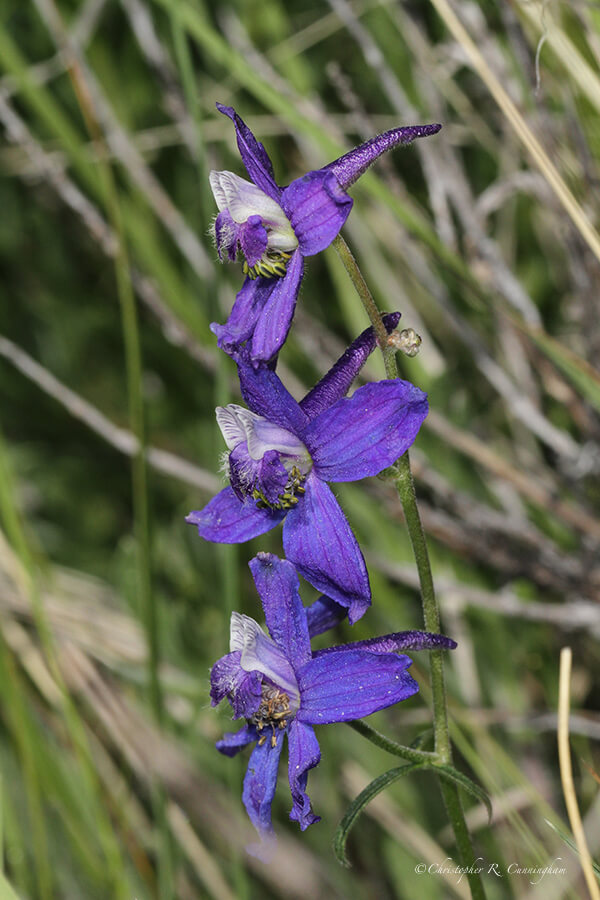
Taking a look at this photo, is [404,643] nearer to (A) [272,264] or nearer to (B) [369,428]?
(B) [369,428]

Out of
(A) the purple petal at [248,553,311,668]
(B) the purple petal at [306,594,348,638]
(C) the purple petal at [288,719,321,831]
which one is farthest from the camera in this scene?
(B) the purple petal at [306,594,348,638]

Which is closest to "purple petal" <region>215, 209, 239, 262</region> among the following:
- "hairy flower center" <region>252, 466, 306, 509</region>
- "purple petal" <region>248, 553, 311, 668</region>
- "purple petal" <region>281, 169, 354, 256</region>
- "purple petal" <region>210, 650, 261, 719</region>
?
"purple petal" <region>281, 169, 354, 256</region>

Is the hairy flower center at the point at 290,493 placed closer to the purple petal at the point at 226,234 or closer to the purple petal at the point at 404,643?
the purple petal at the point at 404,643

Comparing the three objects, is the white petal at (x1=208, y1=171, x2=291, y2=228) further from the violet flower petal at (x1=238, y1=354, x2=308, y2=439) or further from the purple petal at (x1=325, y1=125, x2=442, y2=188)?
the violet flower petal at (x1=238, y1=354, x2=308, y2=439)

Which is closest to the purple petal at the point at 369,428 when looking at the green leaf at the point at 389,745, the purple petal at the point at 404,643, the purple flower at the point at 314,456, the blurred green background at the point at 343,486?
the purple flower at the point at 314,456

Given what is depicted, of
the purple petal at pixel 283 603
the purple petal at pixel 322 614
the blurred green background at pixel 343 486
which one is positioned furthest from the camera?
the blurred green background at pixel 343 486

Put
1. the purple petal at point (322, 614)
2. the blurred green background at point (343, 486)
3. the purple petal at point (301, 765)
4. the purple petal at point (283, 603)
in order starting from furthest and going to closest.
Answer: the blurred green background at point (343, 486) → the purple petal at point (322, 614) → the purple petal at point (283, 603) → the purple petal at point (301, 765)

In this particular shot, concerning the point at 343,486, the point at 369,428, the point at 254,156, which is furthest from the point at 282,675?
the point at 343,486
